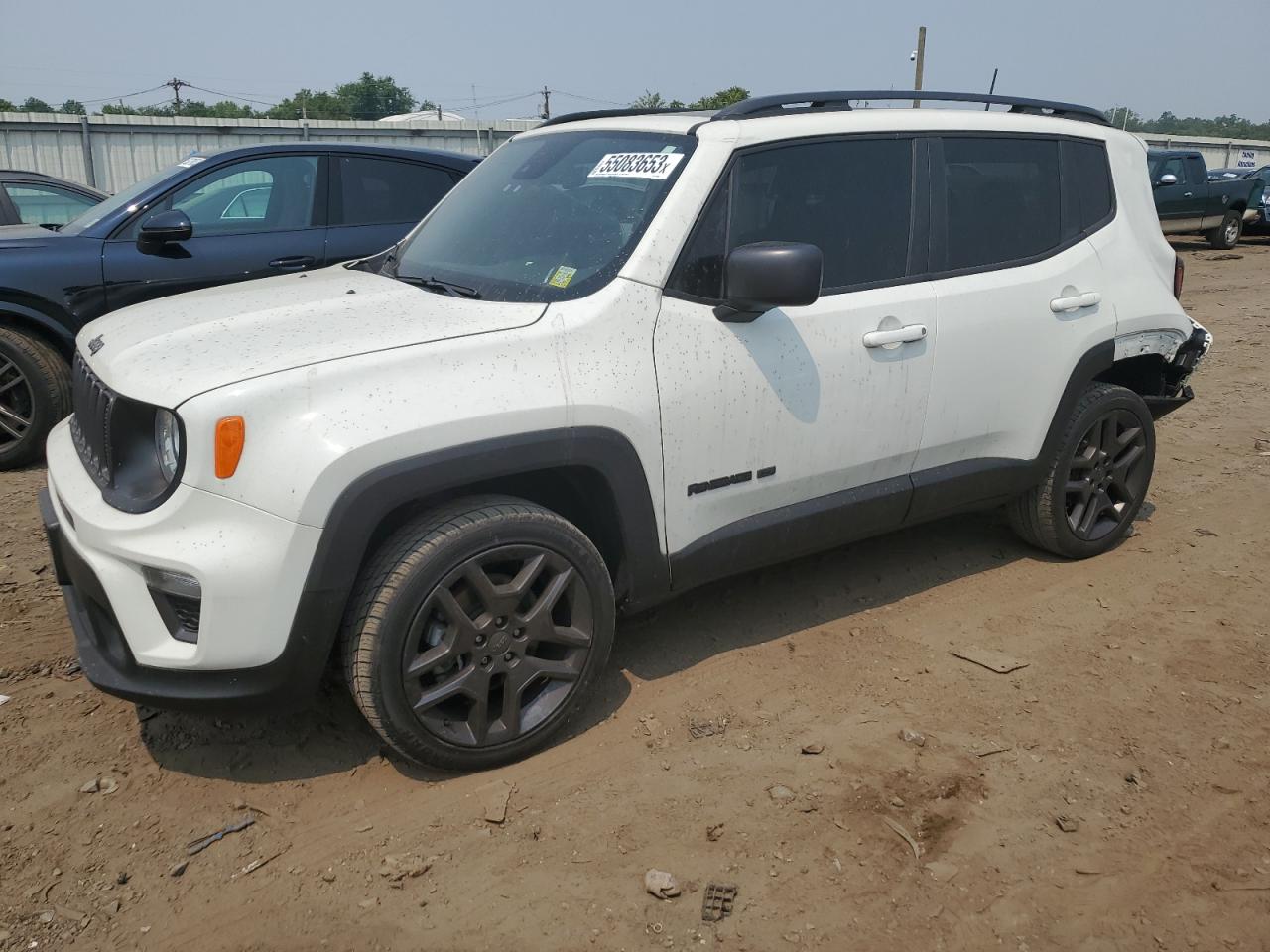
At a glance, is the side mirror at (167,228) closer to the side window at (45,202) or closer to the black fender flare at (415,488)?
the side window at (45,202)

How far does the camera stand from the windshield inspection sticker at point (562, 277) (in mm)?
3295

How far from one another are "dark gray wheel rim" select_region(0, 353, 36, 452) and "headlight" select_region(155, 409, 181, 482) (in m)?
3.53

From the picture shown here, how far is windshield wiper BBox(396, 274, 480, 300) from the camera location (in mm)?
3393

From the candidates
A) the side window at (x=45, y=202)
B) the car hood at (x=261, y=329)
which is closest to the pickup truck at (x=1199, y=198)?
the side window at (x=45, y=202)

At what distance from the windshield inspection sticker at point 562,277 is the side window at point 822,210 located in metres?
0.32

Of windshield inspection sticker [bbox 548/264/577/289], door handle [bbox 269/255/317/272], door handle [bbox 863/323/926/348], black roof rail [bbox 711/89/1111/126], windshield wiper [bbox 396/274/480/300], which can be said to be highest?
black roof rail [bbox 711/89/1111/126]

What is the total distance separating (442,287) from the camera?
3521 millimetres

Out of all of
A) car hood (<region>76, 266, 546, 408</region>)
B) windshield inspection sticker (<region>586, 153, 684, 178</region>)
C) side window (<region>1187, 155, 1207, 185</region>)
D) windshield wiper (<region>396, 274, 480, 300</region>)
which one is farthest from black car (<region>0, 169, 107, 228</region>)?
side window (<region>1187, 155, 1207, 185</region>)

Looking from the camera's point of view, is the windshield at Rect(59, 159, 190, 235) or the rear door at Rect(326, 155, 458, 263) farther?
the rear door at Rect(326, 155, 458, 263)

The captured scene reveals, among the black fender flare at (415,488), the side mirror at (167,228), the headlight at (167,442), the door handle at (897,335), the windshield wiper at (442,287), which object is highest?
the side mirror at (167,228)

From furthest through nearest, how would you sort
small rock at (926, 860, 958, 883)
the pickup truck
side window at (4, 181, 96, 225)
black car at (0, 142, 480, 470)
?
1. the pickup truck
2. side window at (4, 181, 96, 225)
3. black car at (0, 142, 480, 470)
4. small rock at (926, 860, 958, 883)

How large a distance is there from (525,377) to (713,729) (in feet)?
4.24

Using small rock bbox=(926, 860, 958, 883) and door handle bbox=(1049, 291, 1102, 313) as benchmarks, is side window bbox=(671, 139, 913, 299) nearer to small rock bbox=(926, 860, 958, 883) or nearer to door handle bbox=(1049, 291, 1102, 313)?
door handle bbox=(1049, 291, 1102, 313)

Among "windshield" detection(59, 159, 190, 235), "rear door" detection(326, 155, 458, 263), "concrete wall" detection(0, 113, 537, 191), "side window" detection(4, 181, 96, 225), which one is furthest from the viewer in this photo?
"concrete wall" detection(0, 113, 537, 191)
